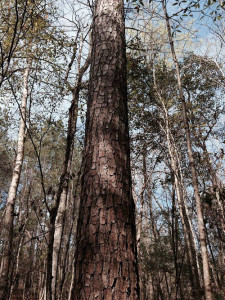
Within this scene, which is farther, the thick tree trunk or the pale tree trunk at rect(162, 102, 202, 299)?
the pale tree trunk at rect(162, 102, 202, 299)

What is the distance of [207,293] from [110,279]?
5.79 feet

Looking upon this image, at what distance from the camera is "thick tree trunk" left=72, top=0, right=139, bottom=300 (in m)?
1.02

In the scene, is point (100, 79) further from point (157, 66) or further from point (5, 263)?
point (157, 66)

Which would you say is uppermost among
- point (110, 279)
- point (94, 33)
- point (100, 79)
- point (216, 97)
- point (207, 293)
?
point (216, 97)

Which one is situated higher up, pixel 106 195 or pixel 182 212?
pixel 182 212

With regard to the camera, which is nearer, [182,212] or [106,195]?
[106,195]

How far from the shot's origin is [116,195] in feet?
4.03

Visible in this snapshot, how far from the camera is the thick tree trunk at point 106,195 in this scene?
1016mm

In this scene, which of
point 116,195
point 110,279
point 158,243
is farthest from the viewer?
point 158,243

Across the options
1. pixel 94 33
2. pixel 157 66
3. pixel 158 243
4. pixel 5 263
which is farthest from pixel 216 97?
pixel 5 263

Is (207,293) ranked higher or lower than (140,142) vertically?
lower

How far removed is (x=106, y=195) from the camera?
4.00 ft

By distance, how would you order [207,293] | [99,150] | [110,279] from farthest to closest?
Answer: [207,293], [99,150], [110,279]

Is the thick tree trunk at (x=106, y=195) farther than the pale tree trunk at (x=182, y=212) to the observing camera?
No
